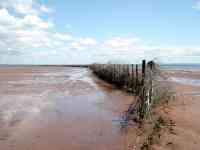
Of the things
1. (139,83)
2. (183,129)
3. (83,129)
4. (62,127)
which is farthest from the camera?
(139,83)

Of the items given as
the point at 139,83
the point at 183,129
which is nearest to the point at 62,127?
the point at 183,129

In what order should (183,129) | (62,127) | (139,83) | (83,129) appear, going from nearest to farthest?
(183,129)
(83,129)
(62,127)
(139,83)

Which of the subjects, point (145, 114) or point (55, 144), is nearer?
point (55, 144)

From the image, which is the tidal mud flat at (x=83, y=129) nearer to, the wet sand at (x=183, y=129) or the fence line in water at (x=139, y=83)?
the wet sand at (x=183, y=129)

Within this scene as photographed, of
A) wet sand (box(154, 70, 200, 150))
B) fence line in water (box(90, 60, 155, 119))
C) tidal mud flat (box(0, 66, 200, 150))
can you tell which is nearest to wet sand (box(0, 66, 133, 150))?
tidal mud flat (box(0, 66, 200, 150))

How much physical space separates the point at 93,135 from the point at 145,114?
189cm

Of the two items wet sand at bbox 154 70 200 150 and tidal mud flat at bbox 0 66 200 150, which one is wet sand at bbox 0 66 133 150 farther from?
wet sand at bbox 154 70 200 150

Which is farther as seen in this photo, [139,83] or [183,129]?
[139,83]

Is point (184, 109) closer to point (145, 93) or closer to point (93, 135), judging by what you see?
point (145, 93)

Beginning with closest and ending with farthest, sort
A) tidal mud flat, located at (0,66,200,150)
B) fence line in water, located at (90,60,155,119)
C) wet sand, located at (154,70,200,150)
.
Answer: wet sand, located at (154,70,200,150)
tidal mud flat, located at (0,66,200,150)
fence line in water, located at (90,60,155,119)

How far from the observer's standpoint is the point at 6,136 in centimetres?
594

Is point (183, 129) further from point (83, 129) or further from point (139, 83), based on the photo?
point (139, 83)

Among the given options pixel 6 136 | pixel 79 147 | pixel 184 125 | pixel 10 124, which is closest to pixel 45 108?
pixel 10 124

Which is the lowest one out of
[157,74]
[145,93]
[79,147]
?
[79,147]
